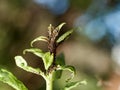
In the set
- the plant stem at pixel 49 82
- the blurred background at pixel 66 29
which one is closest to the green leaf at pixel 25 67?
the plant stem at pixel 49 82

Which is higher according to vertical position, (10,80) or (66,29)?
(66,29)

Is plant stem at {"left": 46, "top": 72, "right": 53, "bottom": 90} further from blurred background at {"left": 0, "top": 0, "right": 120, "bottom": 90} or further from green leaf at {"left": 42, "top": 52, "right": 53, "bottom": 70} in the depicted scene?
blurred background at {"left": 0, "top": 0, "right": 120, "bottom": 90}

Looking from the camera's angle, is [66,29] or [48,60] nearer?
[48,60]

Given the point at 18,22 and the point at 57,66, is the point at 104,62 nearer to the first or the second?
the point at 18,22

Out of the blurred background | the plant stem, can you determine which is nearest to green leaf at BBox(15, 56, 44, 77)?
the plant stem

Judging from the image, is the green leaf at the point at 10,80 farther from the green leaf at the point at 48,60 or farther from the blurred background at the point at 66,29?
the blurred background at the point at 66,29

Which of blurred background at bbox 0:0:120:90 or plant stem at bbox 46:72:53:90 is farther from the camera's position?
blurred background at bbox 0:0:120:90

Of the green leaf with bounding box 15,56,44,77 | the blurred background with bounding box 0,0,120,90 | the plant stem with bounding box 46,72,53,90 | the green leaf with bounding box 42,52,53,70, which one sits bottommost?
the plant stem with bounding box 46,72,53,90

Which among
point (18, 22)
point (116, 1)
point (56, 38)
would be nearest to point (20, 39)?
point (18, 22)

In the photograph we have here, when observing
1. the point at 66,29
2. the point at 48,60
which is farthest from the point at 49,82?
the point at 66,29

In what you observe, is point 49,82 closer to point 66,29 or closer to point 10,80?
point 10,80

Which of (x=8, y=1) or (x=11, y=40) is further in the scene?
(x=8, y=1)
